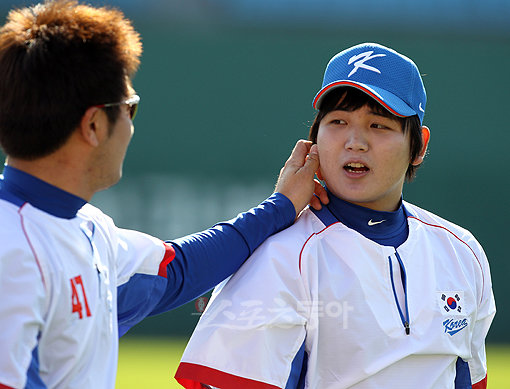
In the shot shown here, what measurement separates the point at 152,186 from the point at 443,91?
3566 millimetres

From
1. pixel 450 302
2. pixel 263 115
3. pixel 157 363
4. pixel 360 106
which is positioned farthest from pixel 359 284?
pixel 263 115

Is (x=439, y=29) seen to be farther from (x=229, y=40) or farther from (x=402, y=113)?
(x=402, y=113)

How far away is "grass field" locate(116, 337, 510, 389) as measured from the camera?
590 cm

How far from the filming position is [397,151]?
2316 millimetres

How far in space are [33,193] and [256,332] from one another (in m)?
0.73

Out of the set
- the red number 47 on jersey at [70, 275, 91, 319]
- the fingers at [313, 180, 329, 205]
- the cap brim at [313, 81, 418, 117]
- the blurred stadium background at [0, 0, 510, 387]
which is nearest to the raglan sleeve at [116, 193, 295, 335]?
the fingers at [313, 180, 329, 205]

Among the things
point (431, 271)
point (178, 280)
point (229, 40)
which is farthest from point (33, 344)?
point (229, 40)

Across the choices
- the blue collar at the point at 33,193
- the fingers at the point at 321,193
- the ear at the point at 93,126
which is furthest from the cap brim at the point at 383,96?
the blue collar at the point at 33,193

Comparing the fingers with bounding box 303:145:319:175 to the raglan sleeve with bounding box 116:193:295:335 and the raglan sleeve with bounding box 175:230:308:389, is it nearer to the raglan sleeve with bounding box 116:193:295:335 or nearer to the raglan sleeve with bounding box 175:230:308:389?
the raglan sleeve with bounding box 116:193:295:335

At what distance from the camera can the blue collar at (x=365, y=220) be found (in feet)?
7.61

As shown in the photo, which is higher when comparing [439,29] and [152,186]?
[439,29]

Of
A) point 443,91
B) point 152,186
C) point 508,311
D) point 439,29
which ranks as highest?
point 439,29

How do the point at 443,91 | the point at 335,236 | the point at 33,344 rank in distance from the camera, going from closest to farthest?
the point at 33,344, the point at 335,236, the point at 443,91

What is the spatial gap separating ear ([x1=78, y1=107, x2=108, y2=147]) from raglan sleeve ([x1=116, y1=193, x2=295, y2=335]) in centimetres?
34
